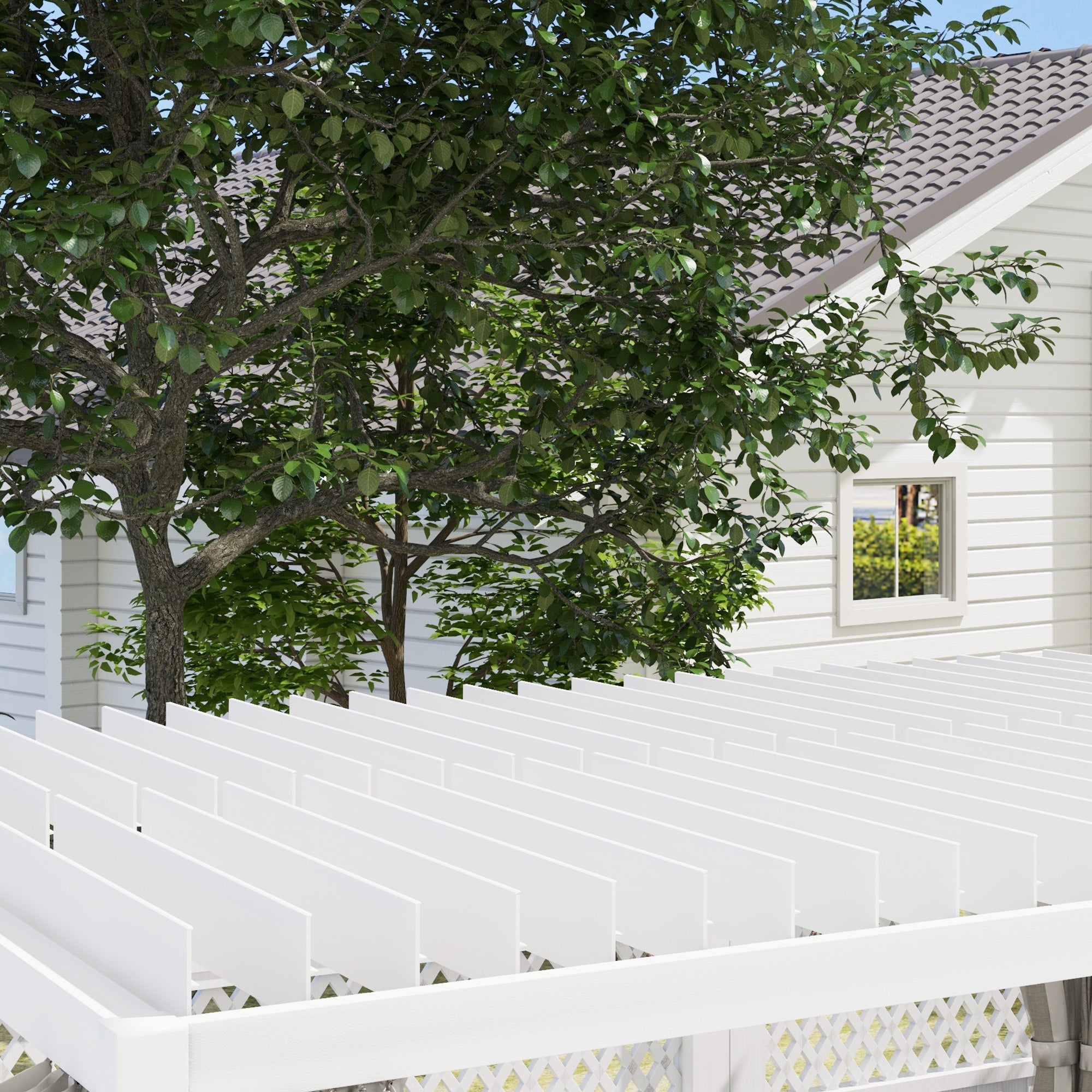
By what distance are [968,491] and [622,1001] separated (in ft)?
28.0

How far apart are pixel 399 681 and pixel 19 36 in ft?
12.2

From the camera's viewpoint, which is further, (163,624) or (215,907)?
(163,624)

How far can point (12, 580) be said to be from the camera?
10953 millimetres

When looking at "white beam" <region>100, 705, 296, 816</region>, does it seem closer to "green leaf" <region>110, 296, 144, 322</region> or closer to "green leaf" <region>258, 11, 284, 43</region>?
"green leaf" <region>110, 296, 144, 322</region>

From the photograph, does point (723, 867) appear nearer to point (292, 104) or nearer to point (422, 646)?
point (292, 104)

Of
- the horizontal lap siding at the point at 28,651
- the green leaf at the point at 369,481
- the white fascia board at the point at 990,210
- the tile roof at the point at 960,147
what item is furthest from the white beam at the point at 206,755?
the horizontal lap siding at the point at 28,651

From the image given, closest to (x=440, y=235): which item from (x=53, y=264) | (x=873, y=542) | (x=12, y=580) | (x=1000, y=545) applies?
(x=53, y=264)

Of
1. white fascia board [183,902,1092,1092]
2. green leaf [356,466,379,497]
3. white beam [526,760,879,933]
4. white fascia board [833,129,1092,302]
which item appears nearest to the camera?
white fascia board [183,902,1092,1092]

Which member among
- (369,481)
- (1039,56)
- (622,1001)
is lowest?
(622,1001)

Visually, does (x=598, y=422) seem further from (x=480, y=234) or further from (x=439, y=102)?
(x=439, y=102)

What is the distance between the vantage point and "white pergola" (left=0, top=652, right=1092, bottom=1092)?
162 cm

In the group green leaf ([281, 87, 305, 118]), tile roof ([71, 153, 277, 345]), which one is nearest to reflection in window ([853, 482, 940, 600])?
tile roof ([71, 153, 277, 345])

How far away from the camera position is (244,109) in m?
4.21

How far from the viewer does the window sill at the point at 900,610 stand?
9055 millimetres
